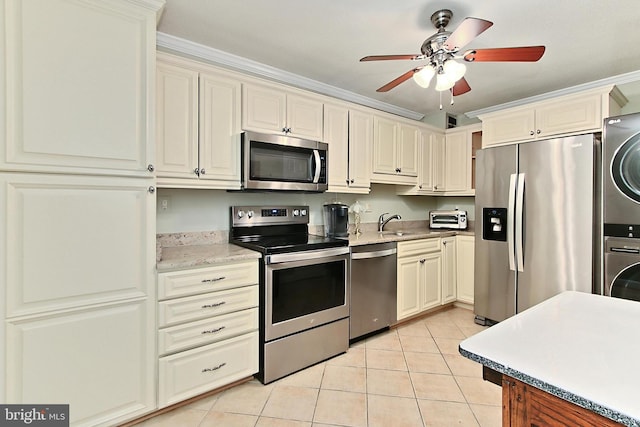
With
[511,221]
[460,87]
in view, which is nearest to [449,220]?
[511,221]

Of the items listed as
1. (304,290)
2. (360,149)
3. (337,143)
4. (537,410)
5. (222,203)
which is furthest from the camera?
(360,149)

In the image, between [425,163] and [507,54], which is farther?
[425,163]

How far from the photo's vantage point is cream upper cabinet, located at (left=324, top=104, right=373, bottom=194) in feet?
9.55

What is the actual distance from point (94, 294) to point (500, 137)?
363cm

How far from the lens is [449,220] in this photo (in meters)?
3.87

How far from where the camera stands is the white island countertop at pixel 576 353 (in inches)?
24.9

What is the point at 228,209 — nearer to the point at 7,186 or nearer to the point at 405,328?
the point at 7,186

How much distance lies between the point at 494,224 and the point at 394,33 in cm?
199

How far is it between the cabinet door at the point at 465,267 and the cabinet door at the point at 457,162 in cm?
68

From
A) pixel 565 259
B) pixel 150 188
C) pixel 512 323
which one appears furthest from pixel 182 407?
pixel 565 259

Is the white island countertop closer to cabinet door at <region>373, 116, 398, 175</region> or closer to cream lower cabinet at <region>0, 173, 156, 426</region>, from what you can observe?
cream lower cabinet at <region>0, 173, 156, 426</region>

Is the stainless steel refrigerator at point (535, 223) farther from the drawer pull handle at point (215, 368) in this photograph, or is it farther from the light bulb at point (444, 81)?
the drawer pull handle at point (215, 368)

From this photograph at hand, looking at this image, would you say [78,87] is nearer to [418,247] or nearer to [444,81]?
[444,81]

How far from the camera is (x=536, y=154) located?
2764mm
